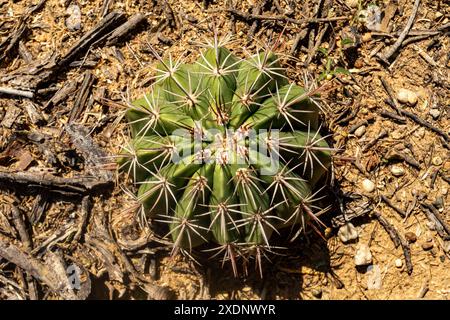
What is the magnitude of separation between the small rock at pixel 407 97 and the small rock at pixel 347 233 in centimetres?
103

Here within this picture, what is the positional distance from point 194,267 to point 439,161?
1929mm

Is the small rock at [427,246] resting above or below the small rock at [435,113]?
below

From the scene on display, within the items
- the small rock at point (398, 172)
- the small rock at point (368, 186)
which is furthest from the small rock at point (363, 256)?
the small rock at point (398, 172)

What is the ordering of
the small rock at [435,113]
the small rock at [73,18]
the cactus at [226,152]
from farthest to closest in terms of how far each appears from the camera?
the small rock at [73,18]
the small rock at [435,113]
the cactus at [226,152]

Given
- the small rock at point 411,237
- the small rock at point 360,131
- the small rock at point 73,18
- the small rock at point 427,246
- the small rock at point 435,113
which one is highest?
the small rock at point 73,18

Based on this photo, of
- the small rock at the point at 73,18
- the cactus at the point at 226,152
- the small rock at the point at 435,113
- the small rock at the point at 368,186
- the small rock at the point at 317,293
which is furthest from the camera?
the small rock at the point at 73,18

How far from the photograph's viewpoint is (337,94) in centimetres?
418

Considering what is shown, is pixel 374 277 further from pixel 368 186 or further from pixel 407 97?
pixel 407 97

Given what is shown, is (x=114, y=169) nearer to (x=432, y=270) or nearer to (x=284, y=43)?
(x=284, y=43)

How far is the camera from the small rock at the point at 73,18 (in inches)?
172

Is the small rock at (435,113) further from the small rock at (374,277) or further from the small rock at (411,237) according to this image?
the small rock at (374,277)

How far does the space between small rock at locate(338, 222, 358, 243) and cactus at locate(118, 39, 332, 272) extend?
610 mm

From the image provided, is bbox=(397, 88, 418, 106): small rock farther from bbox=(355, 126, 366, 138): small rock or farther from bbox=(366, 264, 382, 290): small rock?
bbox=(366, 264, 382, 290): small rock

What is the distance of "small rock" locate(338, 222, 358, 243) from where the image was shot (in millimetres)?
3861
